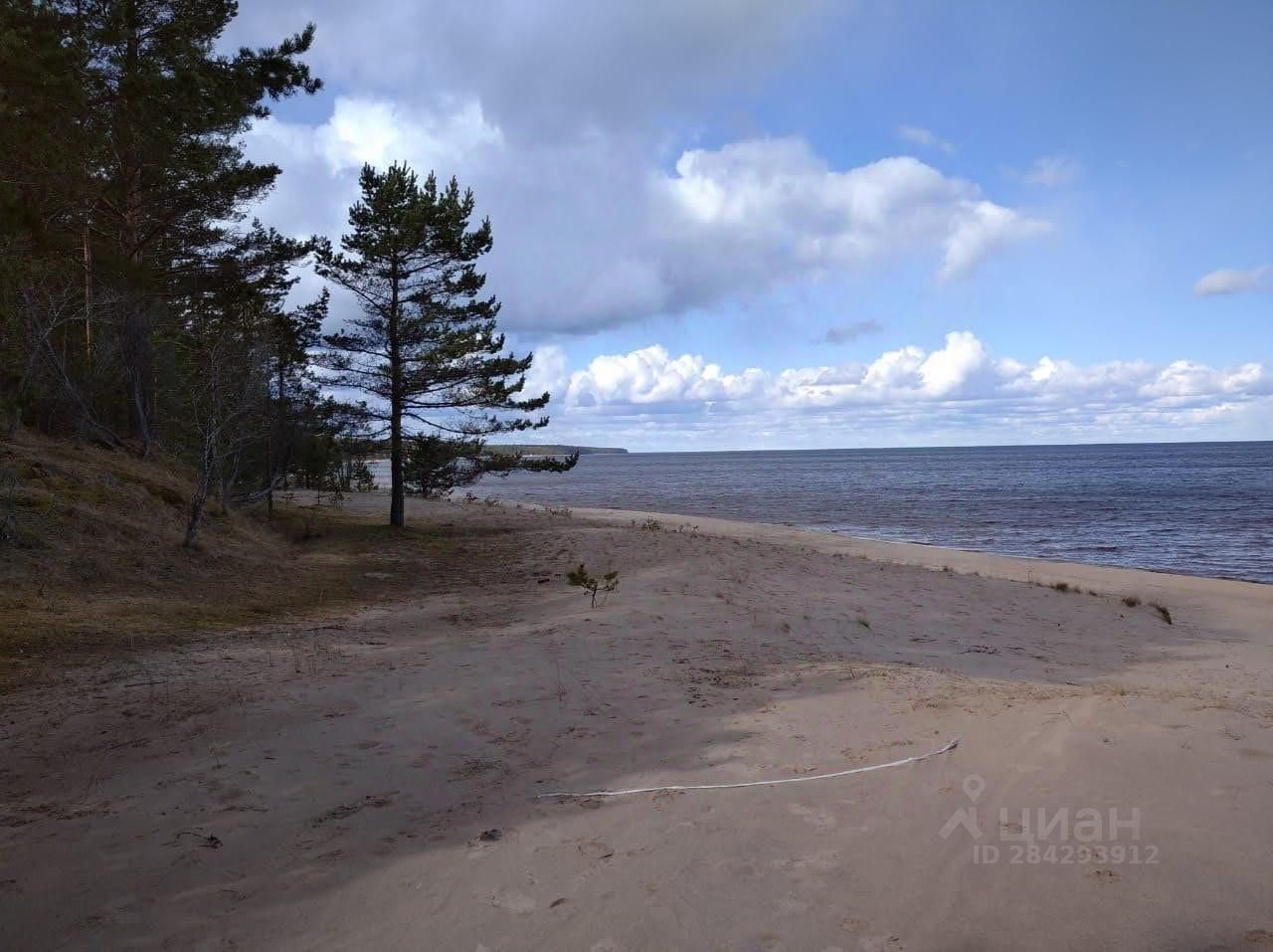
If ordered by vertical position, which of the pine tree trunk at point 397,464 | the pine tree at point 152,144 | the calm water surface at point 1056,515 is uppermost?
the pine tree at point 152,144

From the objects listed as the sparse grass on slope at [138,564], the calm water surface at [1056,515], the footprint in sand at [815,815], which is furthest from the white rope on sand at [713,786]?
the calm water surface at [1056,515]

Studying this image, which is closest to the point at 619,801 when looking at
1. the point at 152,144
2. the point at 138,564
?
the point at 152,144

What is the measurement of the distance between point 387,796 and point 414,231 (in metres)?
17.2

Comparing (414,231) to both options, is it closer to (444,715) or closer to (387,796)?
(444,715)

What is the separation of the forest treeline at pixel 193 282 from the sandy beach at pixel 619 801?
19.5ft

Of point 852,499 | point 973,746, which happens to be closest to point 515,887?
point 973,746

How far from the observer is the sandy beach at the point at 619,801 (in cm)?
338

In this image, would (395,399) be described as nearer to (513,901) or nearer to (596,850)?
(596,850)

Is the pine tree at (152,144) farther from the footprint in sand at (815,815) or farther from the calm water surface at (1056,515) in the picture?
the calm water surface at (1056,515)

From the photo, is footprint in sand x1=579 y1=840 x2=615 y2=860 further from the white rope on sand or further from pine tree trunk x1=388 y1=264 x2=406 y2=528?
pine tree trunk x1=388 y1=264 x2=406 y2=528

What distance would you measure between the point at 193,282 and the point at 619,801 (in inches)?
763

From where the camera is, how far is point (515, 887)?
3693mm

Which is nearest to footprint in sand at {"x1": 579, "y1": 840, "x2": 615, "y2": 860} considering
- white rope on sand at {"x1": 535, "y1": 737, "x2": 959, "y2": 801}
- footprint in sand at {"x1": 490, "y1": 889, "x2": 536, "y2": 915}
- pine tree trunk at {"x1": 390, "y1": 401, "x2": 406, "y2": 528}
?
footprint in sand at {"x1": 490, "y1": 889, "x2": 536, "y2": 915}

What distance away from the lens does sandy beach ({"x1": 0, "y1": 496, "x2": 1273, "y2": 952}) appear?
338 cm
